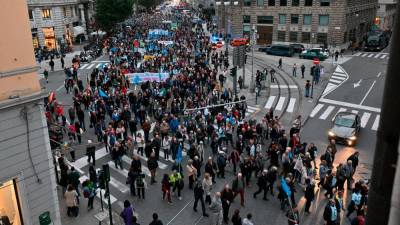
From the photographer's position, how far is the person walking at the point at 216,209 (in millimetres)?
14453

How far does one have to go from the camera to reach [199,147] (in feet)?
65.8

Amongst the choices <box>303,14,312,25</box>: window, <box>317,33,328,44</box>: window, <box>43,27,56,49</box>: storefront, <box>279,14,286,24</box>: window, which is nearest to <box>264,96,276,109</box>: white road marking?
<box>317,33,328,44</box>: window

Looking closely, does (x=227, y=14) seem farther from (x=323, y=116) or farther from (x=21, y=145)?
(x=21, y=145)

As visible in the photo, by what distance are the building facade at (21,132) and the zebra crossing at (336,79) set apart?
92.7ft


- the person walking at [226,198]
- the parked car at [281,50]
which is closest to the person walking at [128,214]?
the person walking at [226,198]

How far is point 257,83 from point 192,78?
6325 millimetres

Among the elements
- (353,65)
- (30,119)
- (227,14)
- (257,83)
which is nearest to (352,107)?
(257,83)

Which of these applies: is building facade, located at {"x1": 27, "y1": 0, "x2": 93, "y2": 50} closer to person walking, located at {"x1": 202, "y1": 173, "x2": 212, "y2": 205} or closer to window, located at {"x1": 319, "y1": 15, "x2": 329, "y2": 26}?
window, located at {"x1": 319, "y1": 15, "x2": 329, "y2": 26}

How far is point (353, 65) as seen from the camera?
4878 cm

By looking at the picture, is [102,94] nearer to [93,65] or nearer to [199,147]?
[199,147]

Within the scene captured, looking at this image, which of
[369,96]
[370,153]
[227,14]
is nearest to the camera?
[370,153]

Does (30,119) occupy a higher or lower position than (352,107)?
higher

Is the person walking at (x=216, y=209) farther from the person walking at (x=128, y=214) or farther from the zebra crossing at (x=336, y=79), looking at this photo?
the zebra crossing at (x=336, y=79)

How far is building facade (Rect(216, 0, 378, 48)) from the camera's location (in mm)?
60281
